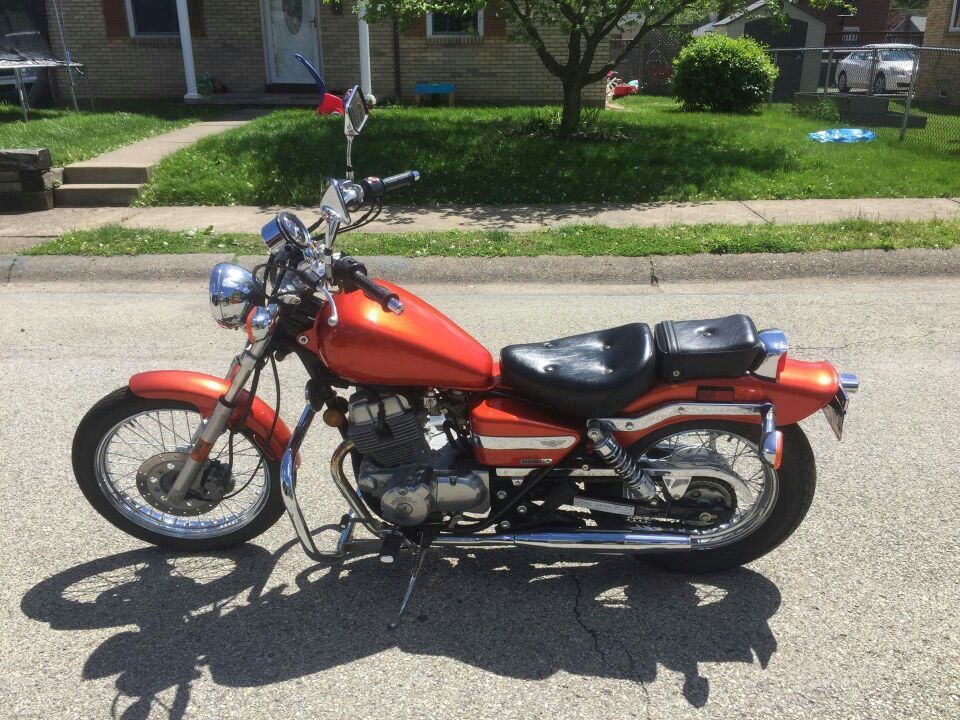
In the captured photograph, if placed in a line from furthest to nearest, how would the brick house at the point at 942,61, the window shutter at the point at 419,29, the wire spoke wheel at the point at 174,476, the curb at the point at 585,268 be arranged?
the brick house at the point at 942,61 → the window shutter at the point at 419,29 → the curb at the point at 585,268 → the wire spoke wheel at the point at 174,476

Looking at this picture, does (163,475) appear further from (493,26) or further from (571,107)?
(493,26)

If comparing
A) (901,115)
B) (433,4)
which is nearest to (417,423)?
(433,4)

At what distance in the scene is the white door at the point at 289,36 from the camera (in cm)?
1639

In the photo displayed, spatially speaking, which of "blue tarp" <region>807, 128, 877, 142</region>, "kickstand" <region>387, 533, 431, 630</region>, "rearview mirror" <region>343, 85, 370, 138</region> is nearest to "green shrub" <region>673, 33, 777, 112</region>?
"blue tarp" <region>807, 128, 877, 142</region>

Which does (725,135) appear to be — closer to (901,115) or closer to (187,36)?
(901,115)

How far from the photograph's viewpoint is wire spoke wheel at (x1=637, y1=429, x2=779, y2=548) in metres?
3.01

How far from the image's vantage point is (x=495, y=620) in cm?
302

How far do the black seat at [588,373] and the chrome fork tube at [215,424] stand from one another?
858 millimetres

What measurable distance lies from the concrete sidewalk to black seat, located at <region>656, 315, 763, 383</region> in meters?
5.23

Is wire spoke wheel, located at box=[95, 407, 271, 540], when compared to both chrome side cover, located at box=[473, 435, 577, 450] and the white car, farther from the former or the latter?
the white car

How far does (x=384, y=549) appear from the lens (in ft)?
9.97

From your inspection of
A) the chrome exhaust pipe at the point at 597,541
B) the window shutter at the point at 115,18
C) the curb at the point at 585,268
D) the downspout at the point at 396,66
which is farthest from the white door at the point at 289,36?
A: the chrome exhaust pipe at the point at 597,541

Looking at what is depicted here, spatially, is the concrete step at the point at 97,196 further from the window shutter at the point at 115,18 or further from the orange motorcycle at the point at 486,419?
the window shutter at the point at 115,18

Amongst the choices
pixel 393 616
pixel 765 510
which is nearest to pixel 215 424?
pixel 393 616
